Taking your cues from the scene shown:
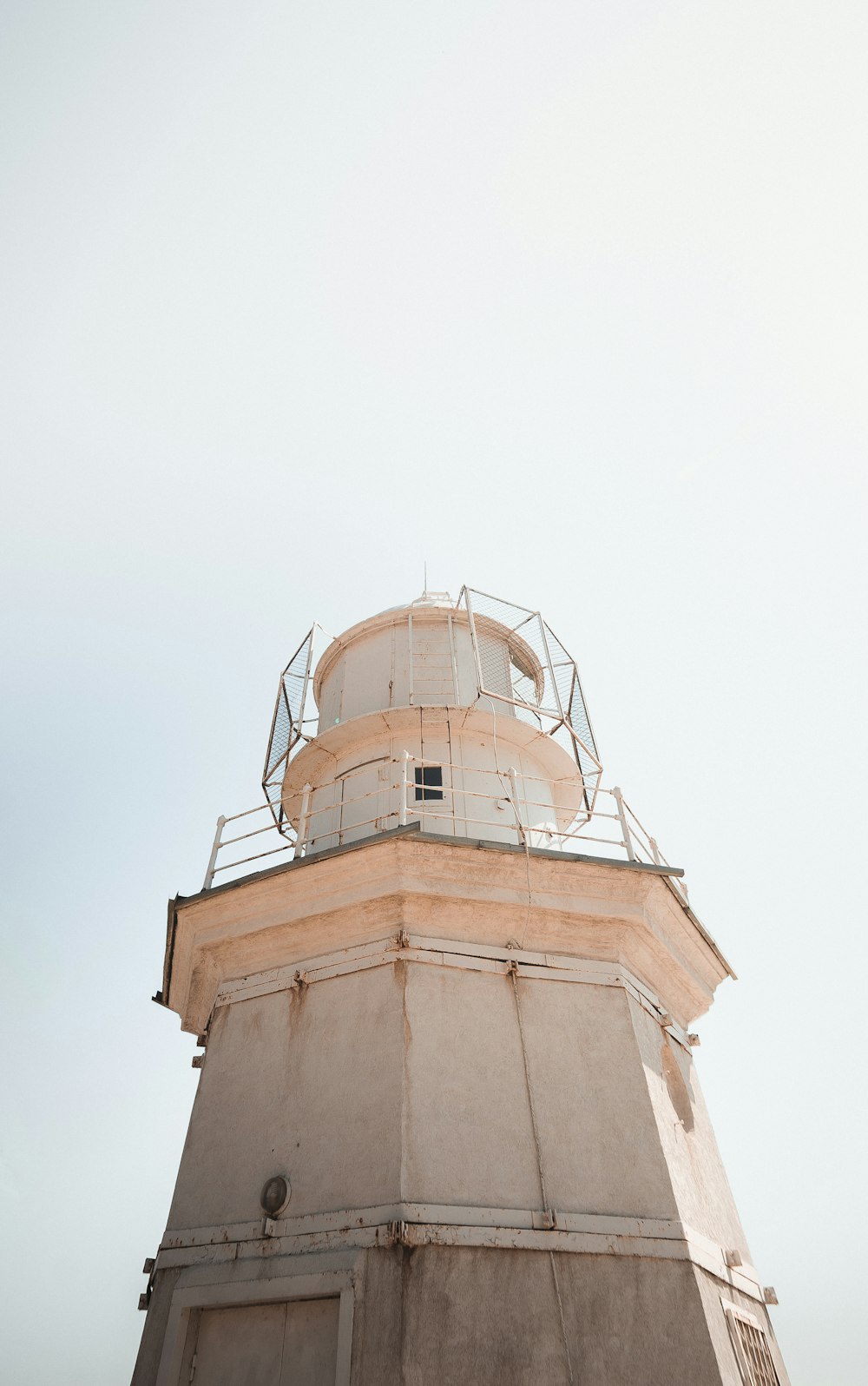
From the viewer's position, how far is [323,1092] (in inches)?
334

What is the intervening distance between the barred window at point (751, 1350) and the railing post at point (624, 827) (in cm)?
454

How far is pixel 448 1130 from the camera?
314 inches

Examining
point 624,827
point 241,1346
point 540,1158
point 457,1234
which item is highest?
point 624,827

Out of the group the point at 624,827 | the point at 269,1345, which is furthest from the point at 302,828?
the point at 269,1345

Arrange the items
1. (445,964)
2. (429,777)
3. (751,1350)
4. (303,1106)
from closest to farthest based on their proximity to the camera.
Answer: (751,1350), (303,1106), (445,964), (429,777)

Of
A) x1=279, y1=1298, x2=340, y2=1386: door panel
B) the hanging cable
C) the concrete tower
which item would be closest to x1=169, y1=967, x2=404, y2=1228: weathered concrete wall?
the concrete tower

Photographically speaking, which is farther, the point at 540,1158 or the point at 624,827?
the point at 624,827

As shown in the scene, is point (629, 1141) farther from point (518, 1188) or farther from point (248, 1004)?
point (248, 1004)

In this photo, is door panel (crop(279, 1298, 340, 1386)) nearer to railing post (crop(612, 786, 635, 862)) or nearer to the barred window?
the barred window

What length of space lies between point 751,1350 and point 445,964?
4.78 meters

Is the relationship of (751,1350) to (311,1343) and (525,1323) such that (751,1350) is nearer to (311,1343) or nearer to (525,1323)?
(525,1323)

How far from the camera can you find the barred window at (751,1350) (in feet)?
25.3

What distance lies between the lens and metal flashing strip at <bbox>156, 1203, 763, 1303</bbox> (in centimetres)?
725

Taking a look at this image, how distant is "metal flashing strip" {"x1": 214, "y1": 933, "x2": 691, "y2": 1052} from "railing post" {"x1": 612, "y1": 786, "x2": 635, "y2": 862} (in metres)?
1.33
